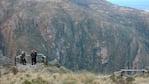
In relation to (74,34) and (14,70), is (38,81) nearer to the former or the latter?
(14,70)

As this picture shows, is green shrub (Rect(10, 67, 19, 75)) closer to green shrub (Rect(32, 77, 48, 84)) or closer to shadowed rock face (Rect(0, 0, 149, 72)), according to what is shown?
green shrub (Rect(32, 77, 48, 84))

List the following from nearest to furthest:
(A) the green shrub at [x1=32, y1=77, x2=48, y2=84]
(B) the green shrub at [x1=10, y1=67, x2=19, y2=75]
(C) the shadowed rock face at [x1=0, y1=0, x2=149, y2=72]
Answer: (A) the green shrub at [x1=32, y1=77, x2=48, y2=84] < (B) the green shrub at [x1=10, y1=67, x2=19, y2=75] < (C) the shadowed rock face at [x1=0, y1=0, x2=149, y2=72]

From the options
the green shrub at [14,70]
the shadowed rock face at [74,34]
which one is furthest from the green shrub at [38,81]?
the shadowed rock face at [74,34]

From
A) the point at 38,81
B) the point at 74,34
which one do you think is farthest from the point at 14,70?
the point at 74,34

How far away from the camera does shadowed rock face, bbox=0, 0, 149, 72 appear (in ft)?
567

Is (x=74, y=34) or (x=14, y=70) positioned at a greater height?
(x=14, y=70)

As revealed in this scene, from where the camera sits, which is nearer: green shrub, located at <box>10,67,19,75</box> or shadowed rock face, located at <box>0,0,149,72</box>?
green shrub, located at <box>10,67,19,75</box>

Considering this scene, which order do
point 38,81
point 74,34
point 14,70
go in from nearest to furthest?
point 38,81, point 14,70, point 74,34

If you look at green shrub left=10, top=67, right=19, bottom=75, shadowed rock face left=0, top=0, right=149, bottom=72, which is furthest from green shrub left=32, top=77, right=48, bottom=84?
shadowed rock face left=0, top=0, right=149, bottom=72

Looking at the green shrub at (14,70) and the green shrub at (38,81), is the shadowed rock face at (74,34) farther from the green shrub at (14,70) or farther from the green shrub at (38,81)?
the green shrub at (38,81)

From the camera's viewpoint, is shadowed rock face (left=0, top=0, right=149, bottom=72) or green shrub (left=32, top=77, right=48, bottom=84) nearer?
green shrub (left=32, top=77, right=48, bottom=84)

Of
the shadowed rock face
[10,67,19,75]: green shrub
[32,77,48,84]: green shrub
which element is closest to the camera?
[32,77,48,84]: green shrub

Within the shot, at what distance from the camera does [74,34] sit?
185 metres

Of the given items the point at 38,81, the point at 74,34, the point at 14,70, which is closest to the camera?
the point at 38,81
